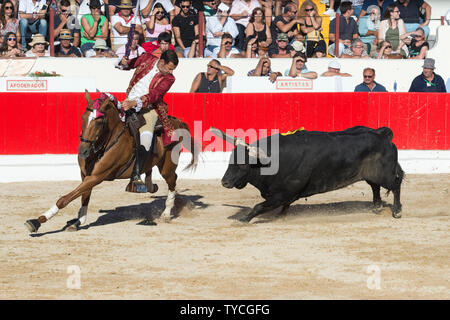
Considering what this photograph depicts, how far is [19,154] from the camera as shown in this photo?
13.3 metres

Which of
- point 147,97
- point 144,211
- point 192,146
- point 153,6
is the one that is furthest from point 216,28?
point 147,97

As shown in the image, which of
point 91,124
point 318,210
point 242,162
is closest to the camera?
point 91,124

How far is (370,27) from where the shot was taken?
54.1 feet

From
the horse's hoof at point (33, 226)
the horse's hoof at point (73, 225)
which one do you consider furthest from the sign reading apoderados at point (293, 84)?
the horse's hoof at point (33, 226)

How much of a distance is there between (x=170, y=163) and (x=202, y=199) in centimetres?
157

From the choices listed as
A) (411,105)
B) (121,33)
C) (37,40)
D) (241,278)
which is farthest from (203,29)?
(241,278)

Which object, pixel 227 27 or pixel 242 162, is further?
pixel 227 27

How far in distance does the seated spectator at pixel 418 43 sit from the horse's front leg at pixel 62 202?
923cm

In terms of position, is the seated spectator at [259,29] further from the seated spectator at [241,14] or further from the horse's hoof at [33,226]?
the horse's hoof at [33,226]

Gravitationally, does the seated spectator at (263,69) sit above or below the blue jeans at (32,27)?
below

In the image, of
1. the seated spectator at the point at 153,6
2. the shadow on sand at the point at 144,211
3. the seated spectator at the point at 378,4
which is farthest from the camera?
the seated spectator at the point at 378,4

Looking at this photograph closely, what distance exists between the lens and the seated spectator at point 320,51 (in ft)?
52.3

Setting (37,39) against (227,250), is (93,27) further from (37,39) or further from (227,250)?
(227,250)

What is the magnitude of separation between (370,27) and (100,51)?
208 inches
